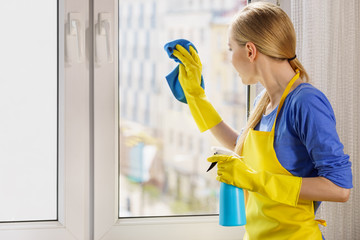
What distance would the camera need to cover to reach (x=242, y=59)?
3.64 feet

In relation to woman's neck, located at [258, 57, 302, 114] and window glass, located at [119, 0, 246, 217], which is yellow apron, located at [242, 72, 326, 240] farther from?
window glass, located at [119, 0, 246, 217]

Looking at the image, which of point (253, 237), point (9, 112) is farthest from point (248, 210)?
point (9, 112)

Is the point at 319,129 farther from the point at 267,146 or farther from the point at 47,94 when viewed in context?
the point at 47,94

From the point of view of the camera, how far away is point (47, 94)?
1356 mm

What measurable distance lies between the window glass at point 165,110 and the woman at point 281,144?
11.7 inches

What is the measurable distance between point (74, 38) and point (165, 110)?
42 centimetres

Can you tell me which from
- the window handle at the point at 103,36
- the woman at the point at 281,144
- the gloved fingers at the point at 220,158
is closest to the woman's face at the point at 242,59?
the woman at the point at 281,144

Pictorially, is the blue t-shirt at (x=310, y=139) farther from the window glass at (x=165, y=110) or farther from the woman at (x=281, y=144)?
the window glass at (x=165, y=110)

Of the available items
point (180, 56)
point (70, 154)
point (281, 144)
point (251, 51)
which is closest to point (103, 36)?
point (180, 56)

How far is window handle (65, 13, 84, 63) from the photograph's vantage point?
50.6 inches

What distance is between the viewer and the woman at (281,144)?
98 centimetres

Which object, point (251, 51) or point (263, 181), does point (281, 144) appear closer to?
point (263, 181)

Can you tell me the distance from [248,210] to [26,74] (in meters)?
0.91

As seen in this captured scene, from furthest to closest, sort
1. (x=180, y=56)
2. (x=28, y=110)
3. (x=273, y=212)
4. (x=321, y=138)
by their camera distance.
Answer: (x=28, y=110) → (x=180, y=56) → (x=273, y=212) → (x=321, y=138)
